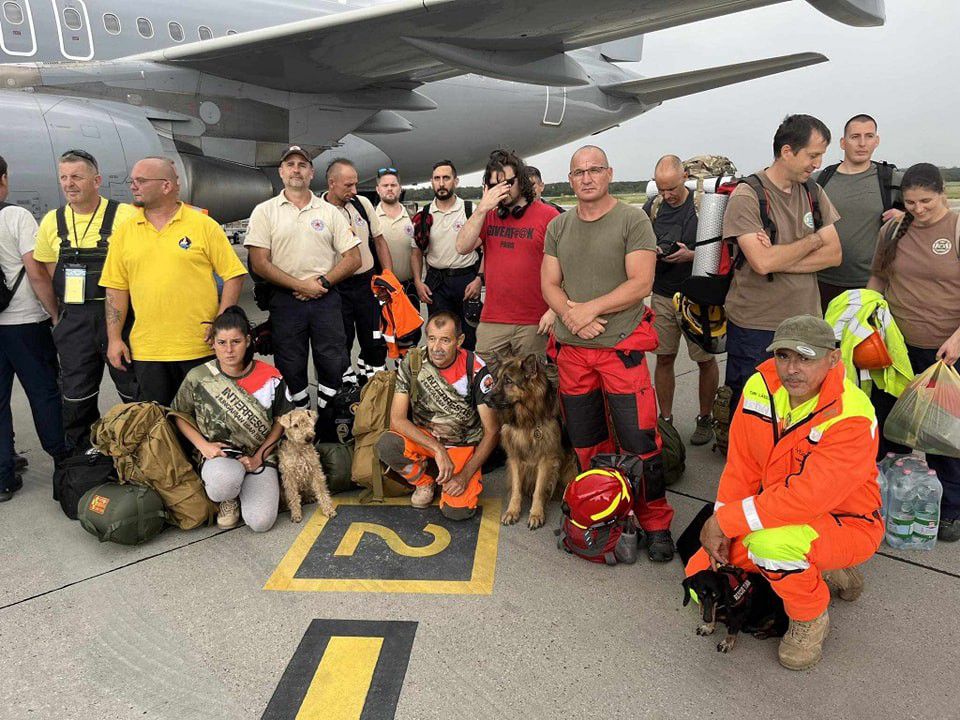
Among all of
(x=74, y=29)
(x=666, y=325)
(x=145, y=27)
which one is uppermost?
(x=145, y=27)

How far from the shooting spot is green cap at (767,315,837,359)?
2.29 metres

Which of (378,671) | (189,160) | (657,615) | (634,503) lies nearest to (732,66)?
(189,160)

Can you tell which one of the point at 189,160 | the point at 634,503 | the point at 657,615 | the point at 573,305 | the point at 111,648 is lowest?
the point at 111,648

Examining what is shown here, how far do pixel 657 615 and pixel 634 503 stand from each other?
24.9 inches

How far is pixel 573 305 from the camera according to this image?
3.32 m

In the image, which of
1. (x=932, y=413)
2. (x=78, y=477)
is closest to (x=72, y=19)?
(x=78, y=477)

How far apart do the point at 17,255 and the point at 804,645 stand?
4793 mm

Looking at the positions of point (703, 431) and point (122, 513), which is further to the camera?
point (703, 431)

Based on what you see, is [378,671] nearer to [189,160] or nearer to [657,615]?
[657,615]

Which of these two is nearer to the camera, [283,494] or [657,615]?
[657,615]

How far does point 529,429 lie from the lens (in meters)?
3.54

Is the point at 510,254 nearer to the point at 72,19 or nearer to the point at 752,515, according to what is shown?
the point at 752,515

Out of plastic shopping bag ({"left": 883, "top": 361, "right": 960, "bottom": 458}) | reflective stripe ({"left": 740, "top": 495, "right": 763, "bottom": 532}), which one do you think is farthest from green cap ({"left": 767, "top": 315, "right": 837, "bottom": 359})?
plastic shopping bag ({"left": 883, "top": 361, "right": 960, "bottom": 458})

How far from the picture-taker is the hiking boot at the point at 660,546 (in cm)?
319
